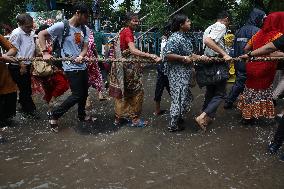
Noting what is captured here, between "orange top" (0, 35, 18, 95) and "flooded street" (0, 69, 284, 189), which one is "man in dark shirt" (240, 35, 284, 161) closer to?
"flooded street" (0, 69, 284, 189)

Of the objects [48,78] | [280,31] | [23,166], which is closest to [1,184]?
[23,166]

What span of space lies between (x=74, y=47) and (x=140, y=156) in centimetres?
207

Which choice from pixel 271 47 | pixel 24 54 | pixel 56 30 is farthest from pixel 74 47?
pixel 271 47

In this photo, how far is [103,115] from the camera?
6633mm

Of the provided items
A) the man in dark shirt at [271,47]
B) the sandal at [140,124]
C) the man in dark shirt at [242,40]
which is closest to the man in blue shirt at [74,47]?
the sandal at [140,124]

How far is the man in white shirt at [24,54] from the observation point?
618 cm

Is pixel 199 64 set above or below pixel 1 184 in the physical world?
above

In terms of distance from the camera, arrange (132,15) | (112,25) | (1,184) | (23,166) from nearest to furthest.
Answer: (1,184) < (23,166) < (132,15) < (112,25)

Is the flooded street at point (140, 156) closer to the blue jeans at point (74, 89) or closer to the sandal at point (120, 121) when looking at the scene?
the sandal at point (120, 121)

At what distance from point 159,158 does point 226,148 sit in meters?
0.95

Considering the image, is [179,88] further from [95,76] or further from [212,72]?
[95,76]

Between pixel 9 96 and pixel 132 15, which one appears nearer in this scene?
pixel 132 15

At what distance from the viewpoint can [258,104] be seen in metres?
5.49

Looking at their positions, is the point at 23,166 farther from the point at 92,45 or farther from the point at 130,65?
the point at 92,45
